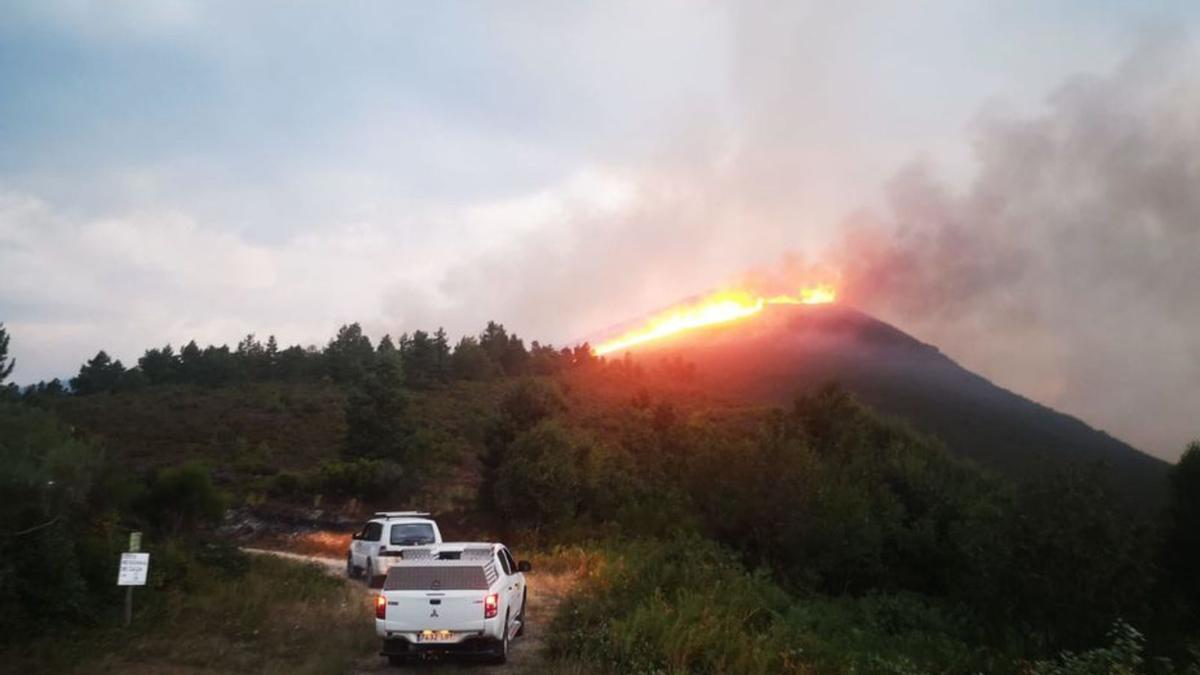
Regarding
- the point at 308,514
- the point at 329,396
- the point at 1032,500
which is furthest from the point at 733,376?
the point at 1032,500

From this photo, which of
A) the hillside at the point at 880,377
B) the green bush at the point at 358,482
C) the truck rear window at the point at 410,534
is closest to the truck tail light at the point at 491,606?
the truck rear window at the point at 410,534

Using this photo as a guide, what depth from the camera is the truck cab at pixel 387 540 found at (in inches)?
900

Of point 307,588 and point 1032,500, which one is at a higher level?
point 1032,500

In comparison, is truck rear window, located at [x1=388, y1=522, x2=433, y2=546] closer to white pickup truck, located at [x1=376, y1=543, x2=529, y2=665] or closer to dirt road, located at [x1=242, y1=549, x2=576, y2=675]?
dirt road, located at [x1=242, y1=549, x2=576, y2=675]

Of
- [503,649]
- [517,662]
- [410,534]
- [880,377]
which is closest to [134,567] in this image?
[503,649]

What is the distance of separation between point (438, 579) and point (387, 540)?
10359 mm

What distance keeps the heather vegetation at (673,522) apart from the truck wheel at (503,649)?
0.92 metres

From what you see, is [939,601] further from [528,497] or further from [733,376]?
[733,376]

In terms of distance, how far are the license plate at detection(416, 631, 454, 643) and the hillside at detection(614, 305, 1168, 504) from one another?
78122 mm

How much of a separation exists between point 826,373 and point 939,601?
77026mm

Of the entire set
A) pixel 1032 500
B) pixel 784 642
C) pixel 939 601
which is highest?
pixel 1032 500

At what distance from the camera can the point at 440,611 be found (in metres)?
13.1

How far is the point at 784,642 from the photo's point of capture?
14734mm

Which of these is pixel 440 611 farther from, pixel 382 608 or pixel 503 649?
pixel 503 649
